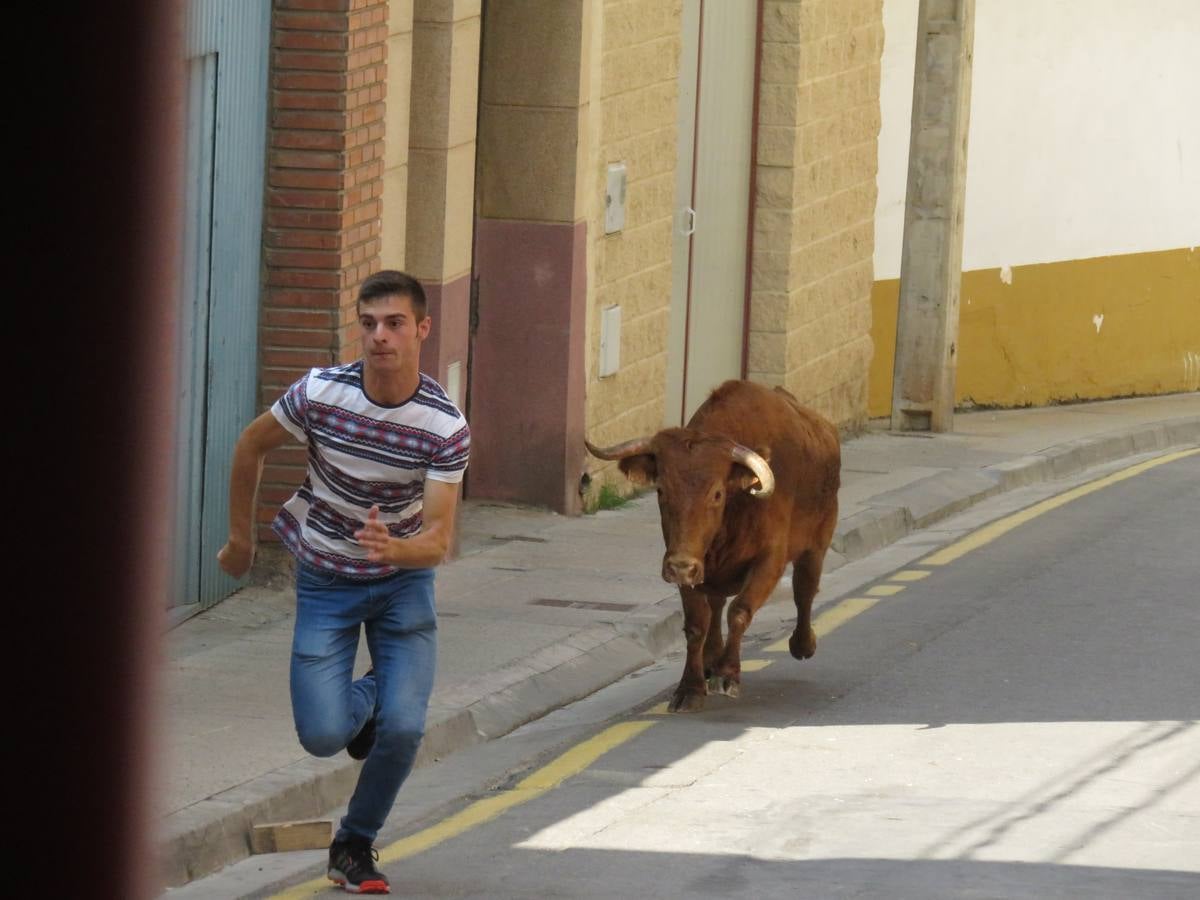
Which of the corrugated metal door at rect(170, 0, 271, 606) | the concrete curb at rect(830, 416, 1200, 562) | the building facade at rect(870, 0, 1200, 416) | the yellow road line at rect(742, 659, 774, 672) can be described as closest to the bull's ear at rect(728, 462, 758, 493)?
the yellow road line at rect(742, 659, 774, 672)

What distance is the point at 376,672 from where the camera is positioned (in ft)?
24.0

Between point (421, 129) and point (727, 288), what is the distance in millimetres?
5184

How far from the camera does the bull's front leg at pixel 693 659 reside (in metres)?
10.1

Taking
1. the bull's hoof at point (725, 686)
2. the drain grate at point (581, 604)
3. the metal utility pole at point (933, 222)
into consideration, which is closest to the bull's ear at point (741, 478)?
the bull's hoof at point (725, 686)

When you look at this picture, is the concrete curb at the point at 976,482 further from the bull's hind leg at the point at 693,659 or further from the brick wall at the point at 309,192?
the bull's hind leg at the point at 693,659

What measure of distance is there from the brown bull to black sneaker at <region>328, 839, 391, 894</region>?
269 centimetres

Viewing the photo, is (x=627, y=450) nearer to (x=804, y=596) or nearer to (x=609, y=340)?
(x=804, y=596)

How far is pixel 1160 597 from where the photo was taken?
12867 millimetres

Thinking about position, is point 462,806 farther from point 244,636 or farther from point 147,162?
point 147,162

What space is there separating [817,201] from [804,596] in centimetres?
807

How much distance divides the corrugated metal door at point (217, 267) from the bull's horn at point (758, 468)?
8.68ft

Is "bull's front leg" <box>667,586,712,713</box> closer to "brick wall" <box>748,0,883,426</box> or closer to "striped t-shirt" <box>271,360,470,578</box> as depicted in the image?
"striped t-shirt" <box>271,360,470,578</box>

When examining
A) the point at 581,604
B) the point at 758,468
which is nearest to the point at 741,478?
the point at 758,468

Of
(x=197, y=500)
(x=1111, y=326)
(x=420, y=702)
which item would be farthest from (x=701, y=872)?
(x=1111, y=326)
